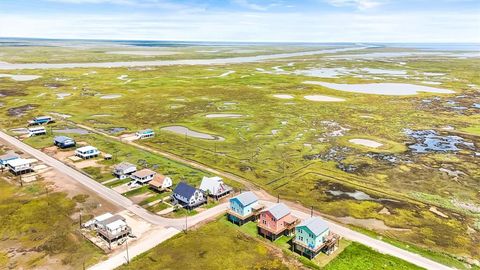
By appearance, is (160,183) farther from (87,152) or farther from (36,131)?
(36,131)

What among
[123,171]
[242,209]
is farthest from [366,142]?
[123,171]

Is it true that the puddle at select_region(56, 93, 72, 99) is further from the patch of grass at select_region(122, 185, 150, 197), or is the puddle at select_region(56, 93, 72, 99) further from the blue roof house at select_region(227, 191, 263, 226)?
the blue roof house at select_region(227, 191, 263, 226)

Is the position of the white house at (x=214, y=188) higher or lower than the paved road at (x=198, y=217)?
higher

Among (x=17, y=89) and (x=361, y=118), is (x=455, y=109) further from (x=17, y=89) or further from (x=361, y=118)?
(x=17, y=89)

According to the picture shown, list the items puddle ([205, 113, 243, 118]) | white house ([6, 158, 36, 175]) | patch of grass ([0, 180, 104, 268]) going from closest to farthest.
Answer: patch of grass ([0, 180, 104, 268]), white house ([6, 158, 36, 175]), puddle ([205, 113, 243, 118])

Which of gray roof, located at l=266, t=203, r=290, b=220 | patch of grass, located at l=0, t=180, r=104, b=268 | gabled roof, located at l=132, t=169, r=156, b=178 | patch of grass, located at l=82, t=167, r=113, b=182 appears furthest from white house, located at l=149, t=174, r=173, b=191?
gray roof, located at l=266, t=203, r=290, b=220

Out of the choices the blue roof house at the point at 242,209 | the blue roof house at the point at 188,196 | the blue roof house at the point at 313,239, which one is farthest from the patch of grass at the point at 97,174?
the blue roof house at the point at 313,239

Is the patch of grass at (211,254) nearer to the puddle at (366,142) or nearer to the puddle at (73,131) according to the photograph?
the puddle at (366,142)
